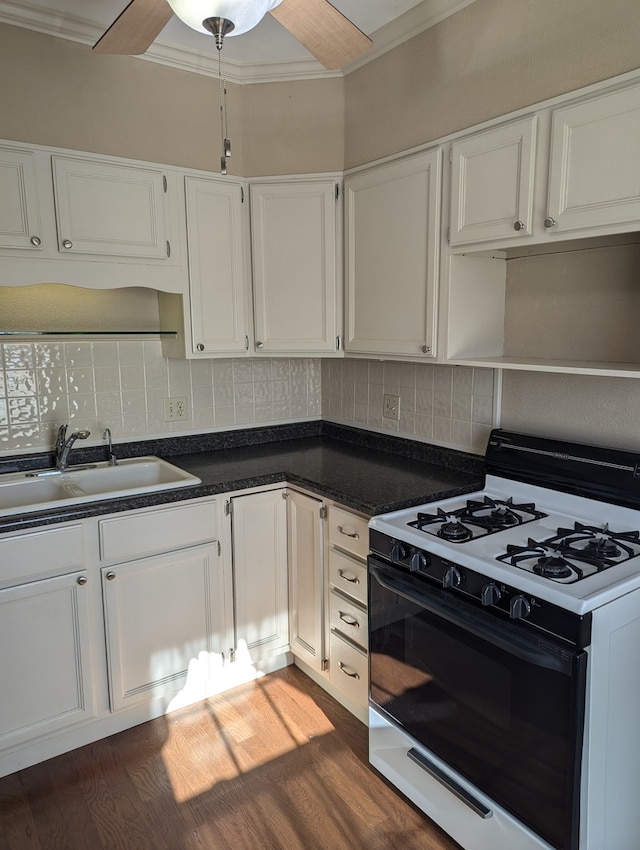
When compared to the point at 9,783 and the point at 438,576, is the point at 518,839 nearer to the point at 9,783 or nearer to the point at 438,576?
the point at 438,576

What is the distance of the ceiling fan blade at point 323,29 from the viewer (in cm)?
147

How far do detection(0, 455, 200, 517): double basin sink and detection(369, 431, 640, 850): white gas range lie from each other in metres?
0.92

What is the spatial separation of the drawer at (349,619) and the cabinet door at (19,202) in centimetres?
169

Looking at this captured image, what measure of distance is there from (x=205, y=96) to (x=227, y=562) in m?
1.94

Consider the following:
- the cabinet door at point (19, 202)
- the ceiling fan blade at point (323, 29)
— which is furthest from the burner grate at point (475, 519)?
the cabinet door at point (19, 202)

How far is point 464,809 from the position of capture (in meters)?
1.68

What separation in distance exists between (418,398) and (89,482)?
1.43 metres

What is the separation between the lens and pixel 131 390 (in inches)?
104

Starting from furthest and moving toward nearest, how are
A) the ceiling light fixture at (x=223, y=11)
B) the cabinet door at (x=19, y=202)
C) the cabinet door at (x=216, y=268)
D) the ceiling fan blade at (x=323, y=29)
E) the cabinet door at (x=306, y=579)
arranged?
the cabinet door at (x=216, y=268) → the cabinet door at (x=306, y=579) → the cabinet door at (x=19, y=202) → the ceiling fan blade at (x=323, y=29) → the ceiling light fixture at (x=223, y=11)

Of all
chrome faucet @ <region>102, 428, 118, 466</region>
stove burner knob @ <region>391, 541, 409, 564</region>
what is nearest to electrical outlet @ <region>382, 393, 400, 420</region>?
stove burner knob @ <region>391, 541, 409, 564</region>

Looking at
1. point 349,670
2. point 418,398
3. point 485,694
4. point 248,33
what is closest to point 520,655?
point 485,694

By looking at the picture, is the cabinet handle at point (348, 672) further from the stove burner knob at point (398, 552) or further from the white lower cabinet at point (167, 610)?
the stove burner knob at point (398, 552)

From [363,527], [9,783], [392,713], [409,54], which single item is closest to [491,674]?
[392,713]

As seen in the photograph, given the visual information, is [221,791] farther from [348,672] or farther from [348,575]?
[348,575]
